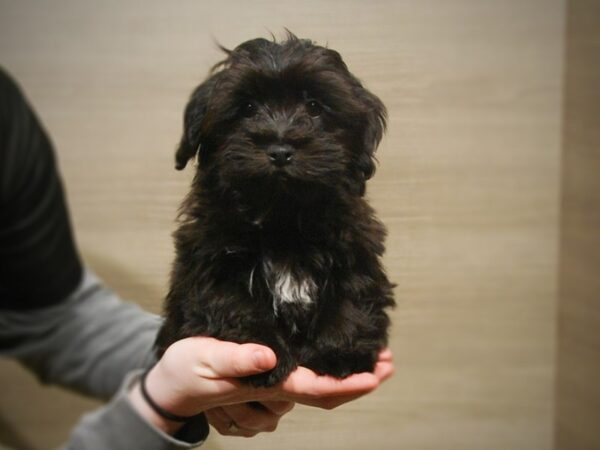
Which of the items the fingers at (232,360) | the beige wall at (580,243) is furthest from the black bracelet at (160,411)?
the beige wall at (580,243)

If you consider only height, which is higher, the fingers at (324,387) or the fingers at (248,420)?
the fingers at (324,387)

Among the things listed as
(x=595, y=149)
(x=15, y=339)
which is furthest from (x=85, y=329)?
(x=595, y=149)

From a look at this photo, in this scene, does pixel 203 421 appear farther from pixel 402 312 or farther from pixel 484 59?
pixel 484 59

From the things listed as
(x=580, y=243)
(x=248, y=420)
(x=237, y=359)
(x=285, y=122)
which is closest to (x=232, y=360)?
(x=237, y=359)

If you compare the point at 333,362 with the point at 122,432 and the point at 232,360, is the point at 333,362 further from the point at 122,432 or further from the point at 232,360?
the point at 122,432

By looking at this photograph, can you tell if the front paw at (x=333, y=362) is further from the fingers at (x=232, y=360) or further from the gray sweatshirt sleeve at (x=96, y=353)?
the gray sweatshirt sleeve at (x=96, y=353)

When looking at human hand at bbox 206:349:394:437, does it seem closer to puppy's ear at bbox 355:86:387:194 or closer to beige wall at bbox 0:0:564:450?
beige wall at bbox 0:0:564:450

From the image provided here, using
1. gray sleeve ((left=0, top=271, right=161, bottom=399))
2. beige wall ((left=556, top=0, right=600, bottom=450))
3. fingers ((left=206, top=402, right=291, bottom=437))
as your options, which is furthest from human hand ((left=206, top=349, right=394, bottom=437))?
beige wall ((left=556, top=0, right=600, bottom=450))
